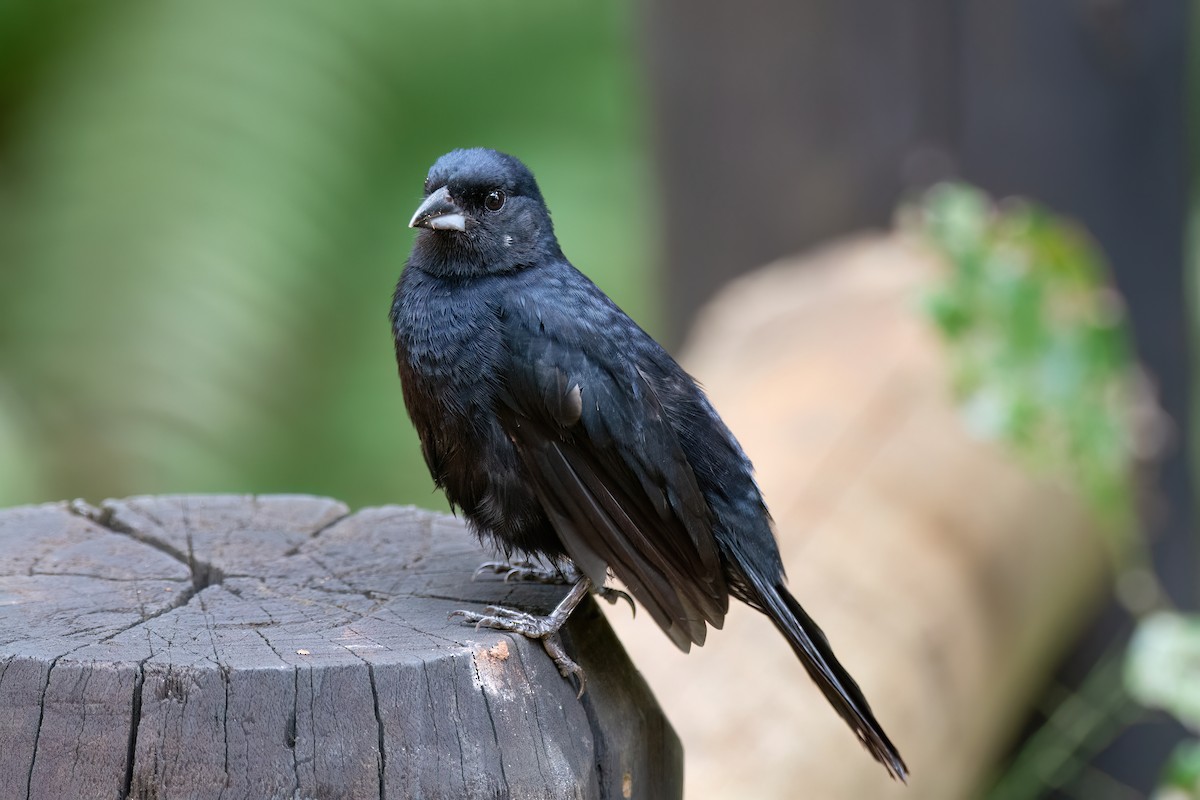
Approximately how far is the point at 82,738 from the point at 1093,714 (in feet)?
11.8

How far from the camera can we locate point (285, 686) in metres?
1.86

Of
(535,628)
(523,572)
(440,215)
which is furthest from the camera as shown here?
(440,215)

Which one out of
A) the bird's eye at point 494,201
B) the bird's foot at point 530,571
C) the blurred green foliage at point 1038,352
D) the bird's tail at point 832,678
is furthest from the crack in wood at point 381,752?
the blurred green foliage at point 1038,352

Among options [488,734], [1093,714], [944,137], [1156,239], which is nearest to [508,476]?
[488,734]

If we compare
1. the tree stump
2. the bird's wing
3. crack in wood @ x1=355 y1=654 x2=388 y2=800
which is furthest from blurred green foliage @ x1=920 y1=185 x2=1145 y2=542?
crack in wood @ x1=355 y1=654 x2=388 y2=800

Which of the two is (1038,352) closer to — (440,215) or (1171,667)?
(1171,667)

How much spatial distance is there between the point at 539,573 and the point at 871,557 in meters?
1.37

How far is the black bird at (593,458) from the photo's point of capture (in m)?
2.44

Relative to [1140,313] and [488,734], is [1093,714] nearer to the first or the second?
[1140,313]

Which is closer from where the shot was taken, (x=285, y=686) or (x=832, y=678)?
(x=285, y=686)

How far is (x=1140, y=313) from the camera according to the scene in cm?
541

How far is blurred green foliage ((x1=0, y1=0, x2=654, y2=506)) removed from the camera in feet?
24.0

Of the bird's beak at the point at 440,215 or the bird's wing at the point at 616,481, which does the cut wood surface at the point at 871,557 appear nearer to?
the bird's wing at the point at 616,481

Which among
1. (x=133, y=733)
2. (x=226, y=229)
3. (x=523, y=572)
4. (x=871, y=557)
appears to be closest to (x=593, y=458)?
(x=523, y=572)
